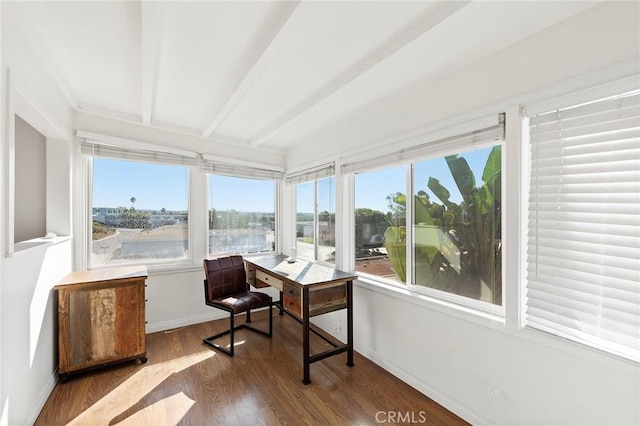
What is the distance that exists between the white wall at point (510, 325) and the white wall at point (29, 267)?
235 cm

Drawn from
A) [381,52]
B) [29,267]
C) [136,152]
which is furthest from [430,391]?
[136,152]

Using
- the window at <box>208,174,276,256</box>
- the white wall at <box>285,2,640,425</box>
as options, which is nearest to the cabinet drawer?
the window at <box>208,174,276,256</box>

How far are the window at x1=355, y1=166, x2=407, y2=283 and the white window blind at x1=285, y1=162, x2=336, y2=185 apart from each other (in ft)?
1.14

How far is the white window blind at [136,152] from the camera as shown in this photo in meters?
2.66

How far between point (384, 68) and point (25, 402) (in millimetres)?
3073

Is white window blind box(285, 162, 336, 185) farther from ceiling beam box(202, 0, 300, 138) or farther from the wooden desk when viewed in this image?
ceiling beam box(202, 0, 300, 138)

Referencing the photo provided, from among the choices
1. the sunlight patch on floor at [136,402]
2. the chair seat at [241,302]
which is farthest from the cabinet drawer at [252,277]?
the sunlight patch on floor at [136,402]

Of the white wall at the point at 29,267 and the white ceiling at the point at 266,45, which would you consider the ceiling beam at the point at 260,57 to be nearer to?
the white ceiling at the point at 266,45

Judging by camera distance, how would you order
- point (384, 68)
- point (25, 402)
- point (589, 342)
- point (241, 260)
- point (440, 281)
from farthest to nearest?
point (241, 260) → point (440, 281) → point (384, 68) → point (25, 402) → point (589, 342)

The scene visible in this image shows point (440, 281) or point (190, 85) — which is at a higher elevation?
point (190, 85)

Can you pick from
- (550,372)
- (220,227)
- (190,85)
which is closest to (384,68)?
(190,85)

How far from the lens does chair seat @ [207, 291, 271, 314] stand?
2559 mm

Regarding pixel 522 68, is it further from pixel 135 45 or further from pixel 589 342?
pixel 135 45

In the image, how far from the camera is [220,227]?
11.7 ft
